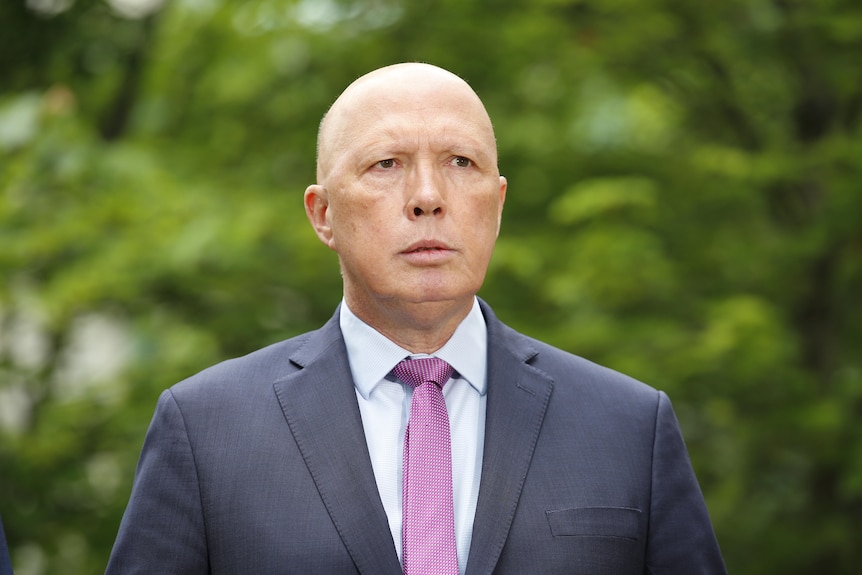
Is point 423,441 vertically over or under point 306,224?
under

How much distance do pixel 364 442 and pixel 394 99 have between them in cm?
79

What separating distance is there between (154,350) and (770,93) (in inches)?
165

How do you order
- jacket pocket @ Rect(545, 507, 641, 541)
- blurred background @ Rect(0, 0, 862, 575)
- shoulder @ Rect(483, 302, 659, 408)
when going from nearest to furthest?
1. jacket pocket @ Rect(545, 507, 641, 541)
2. shoulder @ Rect(483, 302, 659, 408)
3. blurred background @ Rect(0, 0, 862, 575)

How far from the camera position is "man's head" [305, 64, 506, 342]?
2604 mm

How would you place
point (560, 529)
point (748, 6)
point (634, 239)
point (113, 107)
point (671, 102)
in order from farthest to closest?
point (671, 102)
point (113, 107)
point (748, 6)
point (634, 239)
point (560, 529)

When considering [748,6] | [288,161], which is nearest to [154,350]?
[288,161]

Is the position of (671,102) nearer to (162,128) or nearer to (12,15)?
(162,128)

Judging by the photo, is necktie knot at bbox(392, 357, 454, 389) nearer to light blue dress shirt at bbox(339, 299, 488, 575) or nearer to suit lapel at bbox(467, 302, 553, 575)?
light blue dress shirt at bbox(339, 299, 488, 575)

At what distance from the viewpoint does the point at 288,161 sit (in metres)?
7.59

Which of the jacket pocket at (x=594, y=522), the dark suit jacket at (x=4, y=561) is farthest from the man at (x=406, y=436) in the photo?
the dark suit jacket at (x=4, y=561)

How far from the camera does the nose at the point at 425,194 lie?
258cm

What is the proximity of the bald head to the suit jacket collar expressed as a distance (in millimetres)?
483

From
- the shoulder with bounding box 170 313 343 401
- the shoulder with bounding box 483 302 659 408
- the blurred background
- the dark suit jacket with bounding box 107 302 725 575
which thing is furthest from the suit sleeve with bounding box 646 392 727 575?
the blurred background

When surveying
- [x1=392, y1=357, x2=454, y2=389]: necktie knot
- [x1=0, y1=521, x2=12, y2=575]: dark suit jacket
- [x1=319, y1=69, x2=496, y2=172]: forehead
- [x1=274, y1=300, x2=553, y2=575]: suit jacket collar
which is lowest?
[x1=0, y1=521, x2=12, y2=575]: dark suit jacket
